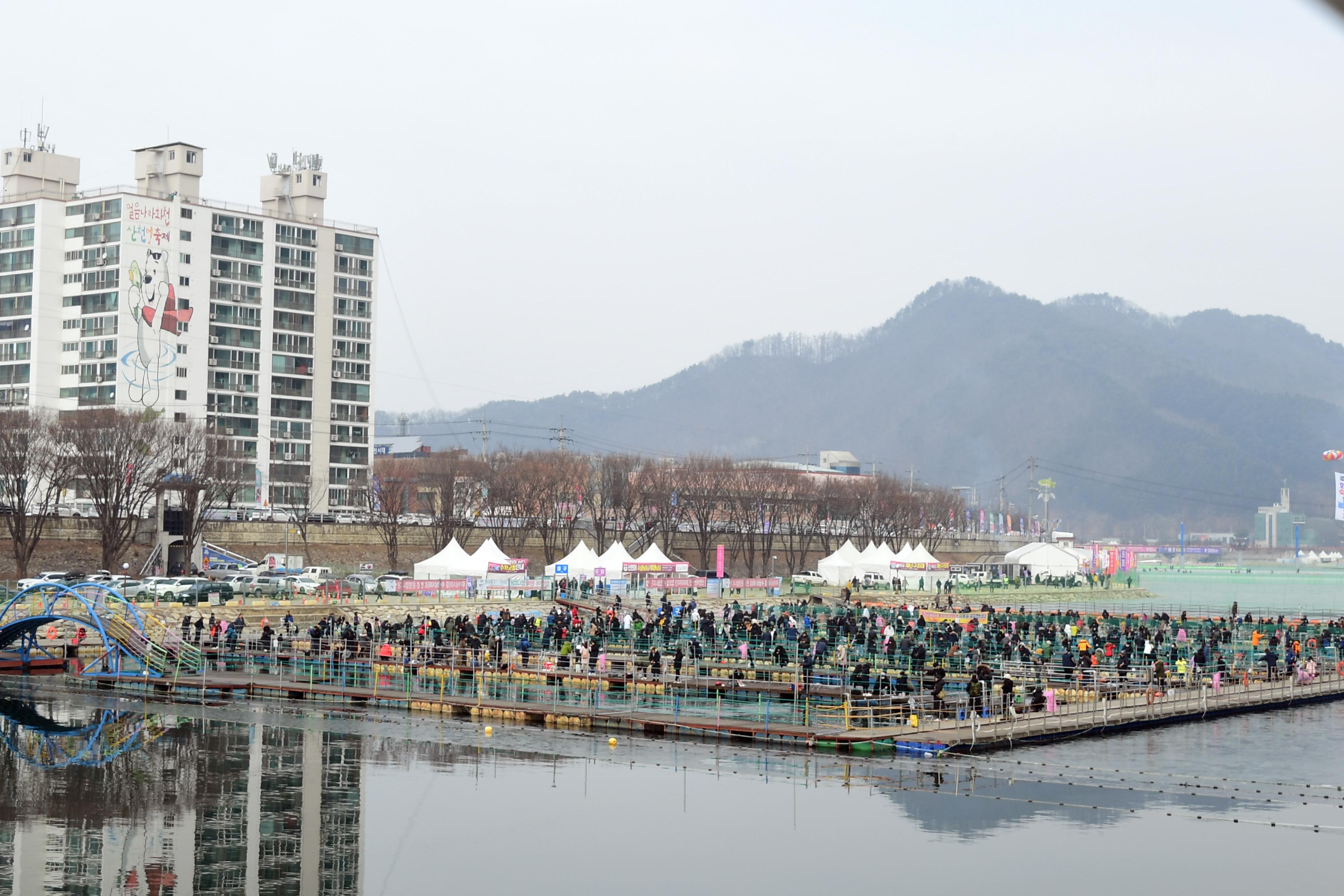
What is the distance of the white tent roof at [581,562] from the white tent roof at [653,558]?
292cm

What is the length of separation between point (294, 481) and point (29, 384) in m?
22.3

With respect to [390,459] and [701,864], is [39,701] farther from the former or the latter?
[390,459]

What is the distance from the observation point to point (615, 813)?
26469 mm

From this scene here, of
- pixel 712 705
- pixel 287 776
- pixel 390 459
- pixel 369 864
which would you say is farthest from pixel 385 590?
pixel 390 459

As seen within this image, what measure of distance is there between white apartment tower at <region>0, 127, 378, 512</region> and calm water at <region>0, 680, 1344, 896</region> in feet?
262

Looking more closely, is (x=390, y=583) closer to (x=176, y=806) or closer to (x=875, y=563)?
(x=875, y=563)

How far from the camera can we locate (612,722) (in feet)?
121

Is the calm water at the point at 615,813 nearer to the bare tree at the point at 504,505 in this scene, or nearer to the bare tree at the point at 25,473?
the bare tree at the point at 25,473

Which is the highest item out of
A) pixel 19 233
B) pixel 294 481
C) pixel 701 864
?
pixel 19 233

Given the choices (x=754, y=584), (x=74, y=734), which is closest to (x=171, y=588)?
(x=74, y=734)

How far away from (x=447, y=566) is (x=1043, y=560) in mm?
55861

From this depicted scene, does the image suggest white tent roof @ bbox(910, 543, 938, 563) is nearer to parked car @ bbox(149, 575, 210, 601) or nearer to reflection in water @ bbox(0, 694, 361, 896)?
parked car @ bbox(149, 575, 210, 601)

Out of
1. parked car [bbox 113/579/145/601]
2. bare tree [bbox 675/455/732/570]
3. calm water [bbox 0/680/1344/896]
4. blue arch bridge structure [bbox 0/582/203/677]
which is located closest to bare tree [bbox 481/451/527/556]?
bare tree [bbox 675/455/732/570]

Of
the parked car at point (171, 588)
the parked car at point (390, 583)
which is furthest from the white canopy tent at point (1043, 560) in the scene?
the parked car at point (171, 588)
